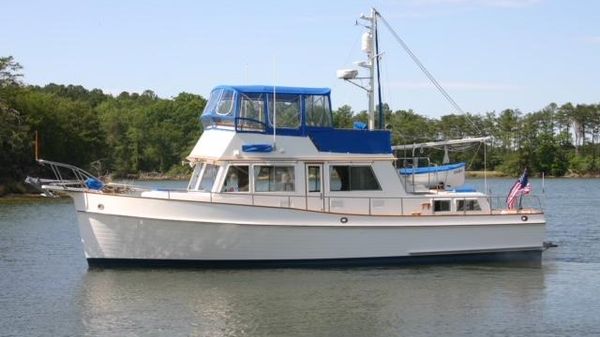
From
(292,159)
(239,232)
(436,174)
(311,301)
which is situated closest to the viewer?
(311,301)

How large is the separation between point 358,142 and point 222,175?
355cm

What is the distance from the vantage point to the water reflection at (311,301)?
14859 millimetres

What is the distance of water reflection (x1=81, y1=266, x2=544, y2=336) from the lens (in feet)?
48.8

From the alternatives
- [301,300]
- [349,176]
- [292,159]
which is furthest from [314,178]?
[301,300]

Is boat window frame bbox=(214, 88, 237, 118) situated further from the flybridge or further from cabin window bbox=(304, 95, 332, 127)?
cabin window bbox=(304, 95, 332, 127)

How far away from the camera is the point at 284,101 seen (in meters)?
20.7

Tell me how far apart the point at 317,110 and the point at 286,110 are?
2.57ft

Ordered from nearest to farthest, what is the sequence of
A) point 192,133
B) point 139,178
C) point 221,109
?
point 221,109, point 139,178, point 192,133

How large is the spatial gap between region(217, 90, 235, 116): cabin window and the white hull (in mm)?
2674

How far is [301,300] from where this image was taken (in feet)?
55.5

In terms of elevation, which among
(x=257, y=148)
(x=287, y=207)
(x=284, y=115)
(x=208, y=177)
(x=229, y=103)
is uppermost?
(x=229, y=103)

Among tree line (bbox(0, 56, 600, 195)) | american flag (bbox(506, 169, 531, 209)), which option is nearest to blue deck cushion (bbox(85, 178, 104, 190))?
american flag (bbox(506, 169, 531, 209))

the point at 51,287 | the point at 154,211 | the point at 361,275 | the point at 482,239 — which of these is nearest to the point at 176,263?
the point at 154,211

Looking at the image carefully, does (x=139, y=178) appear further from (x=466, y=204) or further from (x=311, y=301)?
(x=311, y=301)
